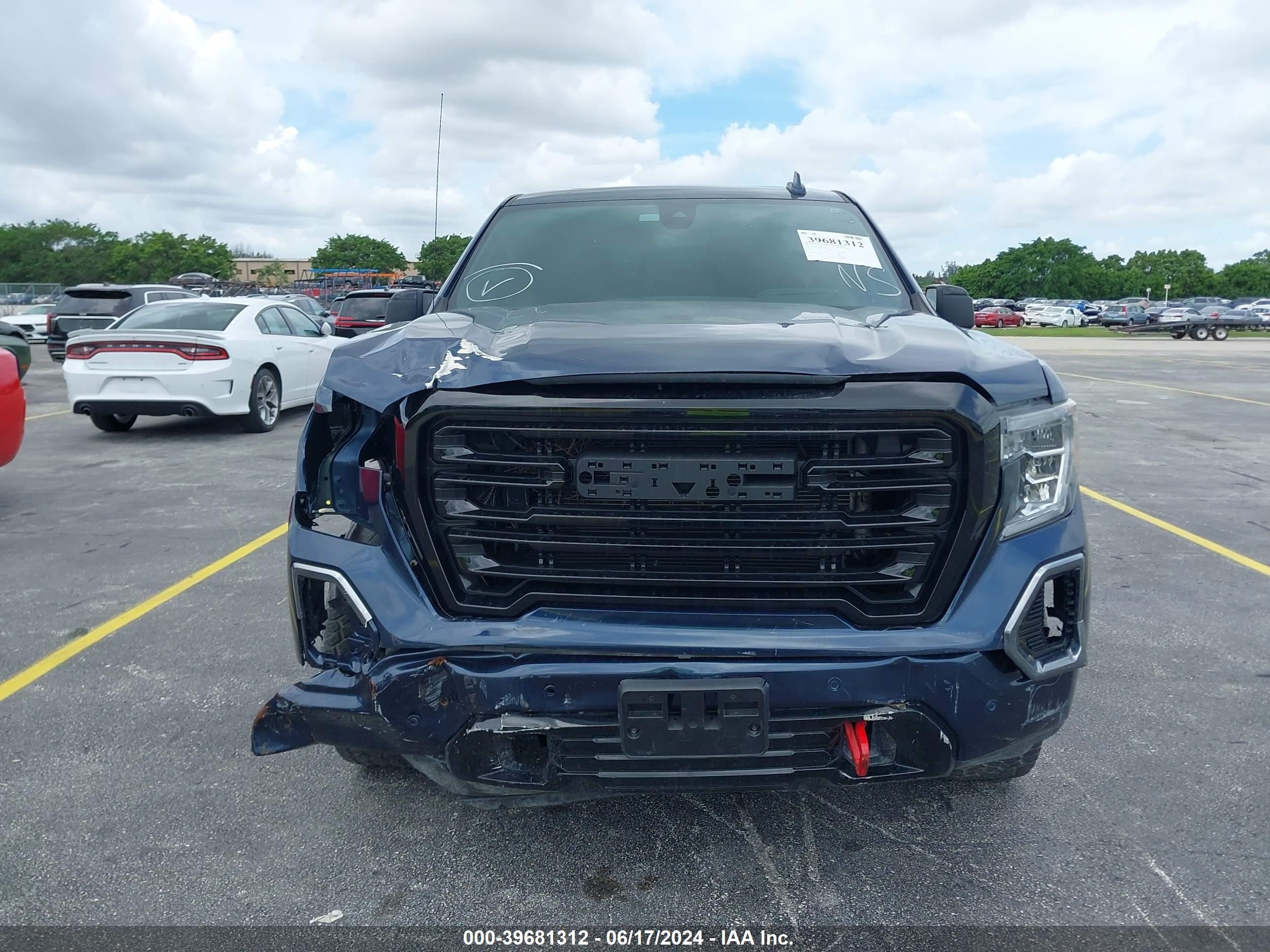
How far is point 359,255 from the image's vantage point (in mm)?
137375

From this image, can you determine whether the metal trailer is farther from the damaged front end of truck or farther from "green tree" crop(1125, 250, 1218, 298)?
"green tree" crop(1125, 250, 1218, 298)

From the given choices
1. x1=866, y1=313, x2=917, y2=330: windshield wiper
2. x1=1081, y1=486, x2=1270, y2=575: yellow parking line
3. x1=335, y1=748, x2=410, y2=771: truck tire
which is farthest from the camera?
x1=1081, y1=486, x2=1270, y2=575: yellow parking line

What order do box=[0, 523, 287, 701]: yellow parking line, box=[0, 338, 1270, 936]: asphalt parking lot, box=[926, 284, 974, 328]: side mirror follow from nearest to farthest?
box=[0, 338, 1270, 936]: asphalt parking lot, box=[926, 284, 974, 328]: side mirror, box=[0, 523, 287, 701]: yellow parking line

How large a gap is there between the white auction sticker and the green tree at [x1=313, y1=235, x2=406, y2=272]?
13562 centimetres

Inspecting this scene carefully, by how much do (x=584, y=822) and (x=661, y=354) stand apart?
4.70ft

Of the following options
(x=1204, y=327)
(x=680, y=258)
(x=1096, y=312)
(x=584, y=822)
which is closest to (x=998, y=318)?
(x=1096, y=312)

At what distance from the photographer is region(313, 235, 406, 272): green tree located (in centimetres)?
13650

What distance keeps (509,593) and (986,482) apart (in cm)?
117

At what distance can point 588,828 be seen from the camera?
2936 millimetres

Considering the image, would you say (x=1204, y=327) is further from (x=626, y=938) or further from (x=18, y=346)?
(x=626, y=938)

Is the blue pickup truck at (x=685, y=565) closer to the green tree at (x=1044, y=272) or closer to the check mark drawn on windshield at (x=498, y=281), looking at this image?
the check mark drawn on windshield at (x=498, y=281)

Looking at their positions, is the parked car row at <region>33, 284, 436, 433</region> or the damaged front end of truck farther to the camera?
the parked car row at <region>33, 284, 436, 433</region>

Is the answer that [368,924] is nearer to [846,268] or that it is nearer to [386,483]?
[386,483]

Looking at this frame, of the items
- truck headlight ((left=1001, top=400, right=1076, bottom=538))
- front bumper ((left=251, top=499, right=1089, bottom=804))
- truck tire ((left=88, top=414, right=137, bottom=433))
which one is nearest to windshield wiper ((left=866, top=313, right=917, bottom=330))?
truck headlight ((left=1001, top=400, right=1076, bottom=538))
